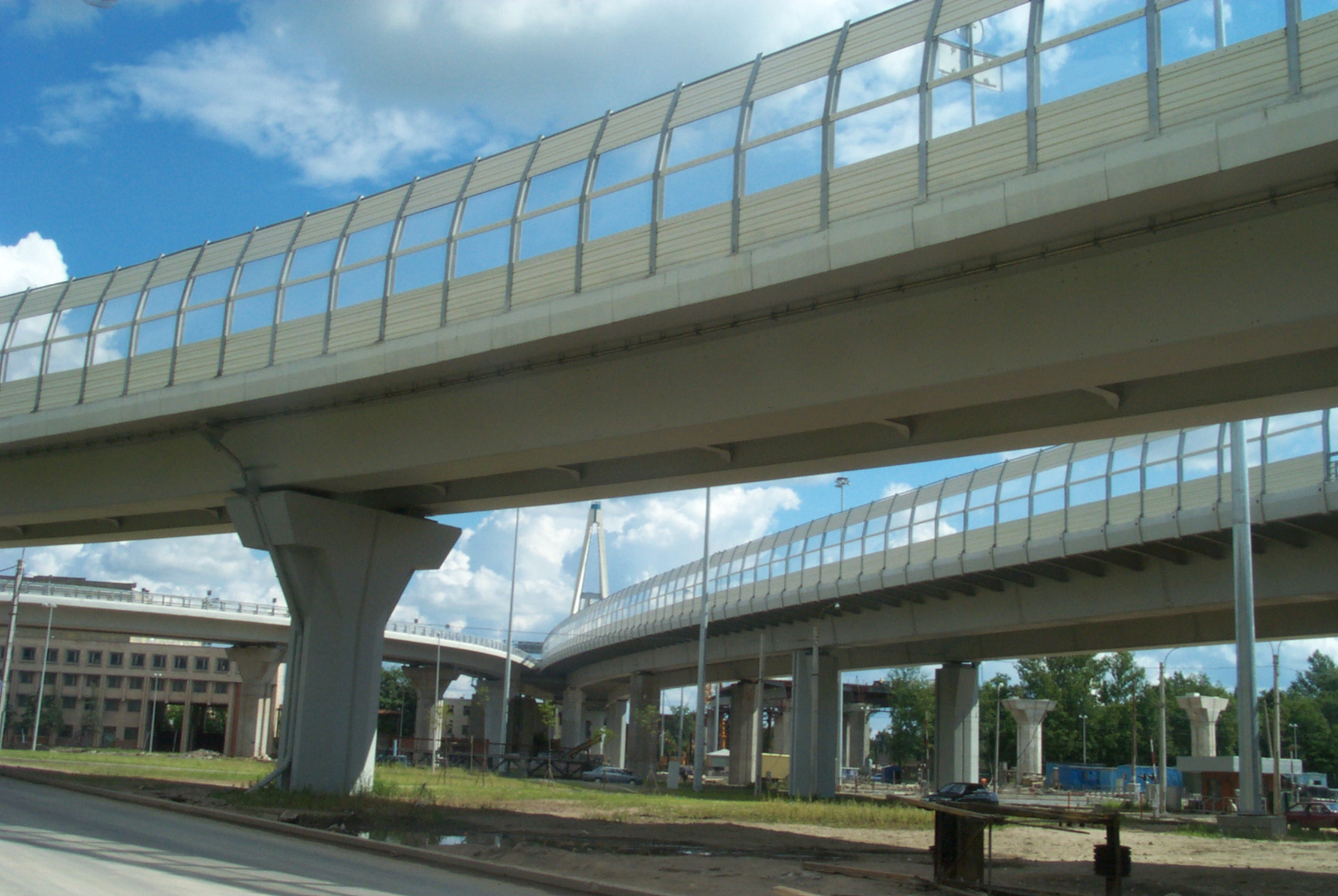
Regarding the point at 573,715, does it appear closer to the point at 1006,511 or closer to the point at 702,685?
the point at 702,685

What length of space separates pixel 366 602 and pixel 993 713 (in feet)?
351

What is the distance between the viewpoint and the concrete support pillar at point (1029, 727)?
254 ft

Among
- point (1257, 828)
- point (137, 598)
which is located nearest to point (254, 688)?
point (137, 598)

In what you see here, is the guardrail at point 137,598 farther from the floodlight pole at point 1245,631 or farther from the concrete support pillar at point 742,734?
the floodlight pole at point 1245,631

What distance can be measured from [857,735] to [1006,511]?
297 ft

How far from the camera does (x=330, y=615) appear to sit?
1004 inches

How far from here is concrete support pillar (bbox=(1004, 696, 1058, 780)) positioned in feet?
254

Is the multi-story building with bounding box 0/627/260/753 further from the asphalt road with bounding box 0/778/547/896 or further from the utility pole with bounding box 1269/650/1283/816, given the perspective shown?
the asphalt road with bounding box 0/778/547/896

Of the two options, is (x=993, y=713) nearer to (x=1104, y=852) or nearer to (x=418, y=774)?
(x=418, y=774)

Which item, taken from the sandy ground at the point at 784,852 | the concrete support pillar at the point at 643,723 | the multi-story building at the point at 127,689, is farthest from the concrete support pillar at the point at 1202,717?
the multi-story building at the point at 127,689

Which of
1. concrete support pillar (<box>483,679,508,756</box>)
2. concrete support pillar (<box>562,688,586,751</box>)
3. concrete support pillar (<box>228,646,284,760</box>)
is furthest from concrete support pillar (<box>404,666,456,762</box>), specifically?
concrete support pillar (<box>228,646,284,760</box>)

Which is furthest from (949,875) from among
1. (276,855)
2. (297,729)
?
(297,729)

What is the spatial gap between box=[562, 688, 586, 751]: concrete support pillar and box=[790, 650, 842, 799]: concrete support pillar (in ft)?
144

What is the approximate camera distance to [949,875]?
1431 centimetres
